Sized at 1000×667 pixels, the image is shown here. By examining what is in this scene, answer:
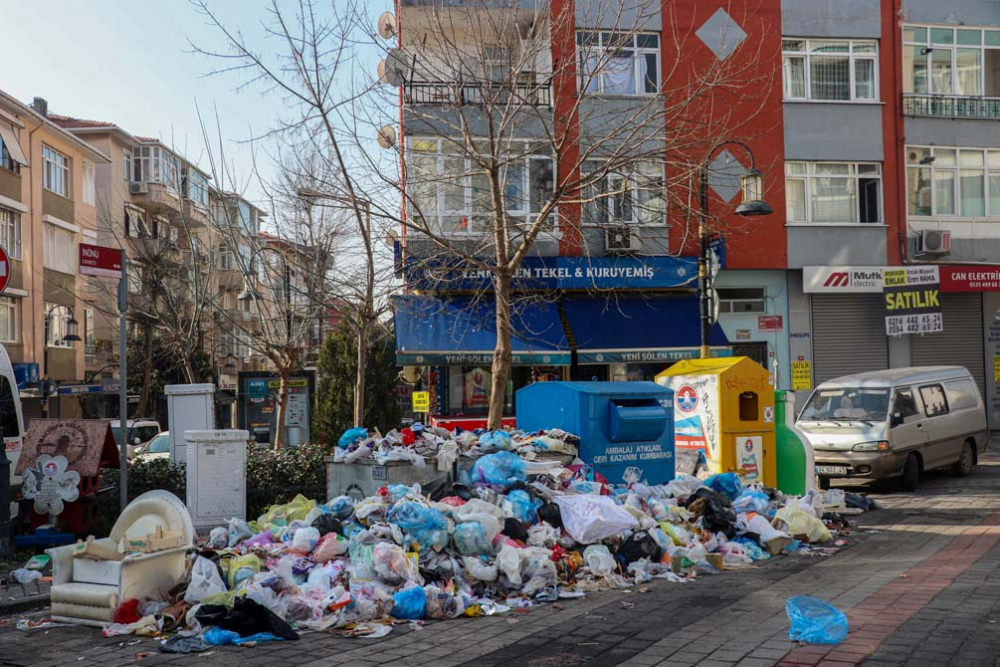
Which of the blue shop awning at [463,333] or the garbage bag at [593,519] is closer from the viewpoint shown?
the garbage bag at [593,519]

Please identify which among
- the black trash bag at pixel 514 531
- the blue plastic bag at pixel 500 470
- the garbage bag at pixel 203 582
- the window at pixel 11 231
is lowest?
the garbage bag at pixel 203 582

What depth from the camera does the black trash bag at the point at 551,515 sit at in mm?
8773

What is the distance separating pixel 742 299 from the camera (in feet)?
74.6

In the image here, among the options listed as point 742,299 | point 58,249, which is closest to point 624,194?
point 742,299

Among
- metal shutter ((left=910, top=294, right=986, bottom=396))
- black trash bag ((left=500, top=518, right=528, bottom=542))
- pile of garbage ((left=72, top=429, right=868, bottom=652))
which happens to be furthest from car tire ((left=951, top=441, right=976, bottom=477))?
black trash bag ((left=500, top=518, right=528, bottom=542))

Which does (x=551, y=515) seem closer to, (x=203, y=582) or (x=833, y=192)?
(x=203, y=582)

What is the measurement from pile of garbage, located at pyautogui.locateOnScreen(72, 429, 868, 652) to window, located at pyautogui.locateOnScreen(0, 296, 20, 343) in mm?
27179

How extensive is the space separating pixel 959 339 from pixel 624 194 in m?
13.4

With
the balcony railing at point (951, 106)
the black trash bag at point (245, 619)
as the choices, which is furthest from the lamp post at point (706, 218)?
the balcony railing at point (951, 106)

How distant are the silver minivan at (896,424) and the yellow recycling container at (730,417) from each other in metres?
2.82

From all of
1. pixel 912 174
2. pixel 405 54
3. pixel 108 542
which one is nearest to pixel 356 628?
pixel 108 542

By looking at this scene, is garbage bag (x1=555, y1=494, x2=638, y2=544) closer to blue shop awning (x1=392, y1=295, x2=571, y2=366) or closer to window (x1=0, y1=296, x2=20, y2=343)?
blue shop awning (x1=392, y1=295, x2=571, y2=366)

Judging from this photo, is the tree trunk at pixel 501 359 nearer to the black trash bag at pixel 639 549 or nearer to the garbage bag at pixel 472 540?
the black trash bag at pixel 639 549

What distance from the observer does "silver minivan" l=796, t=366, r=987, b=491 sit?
49.0 feet
